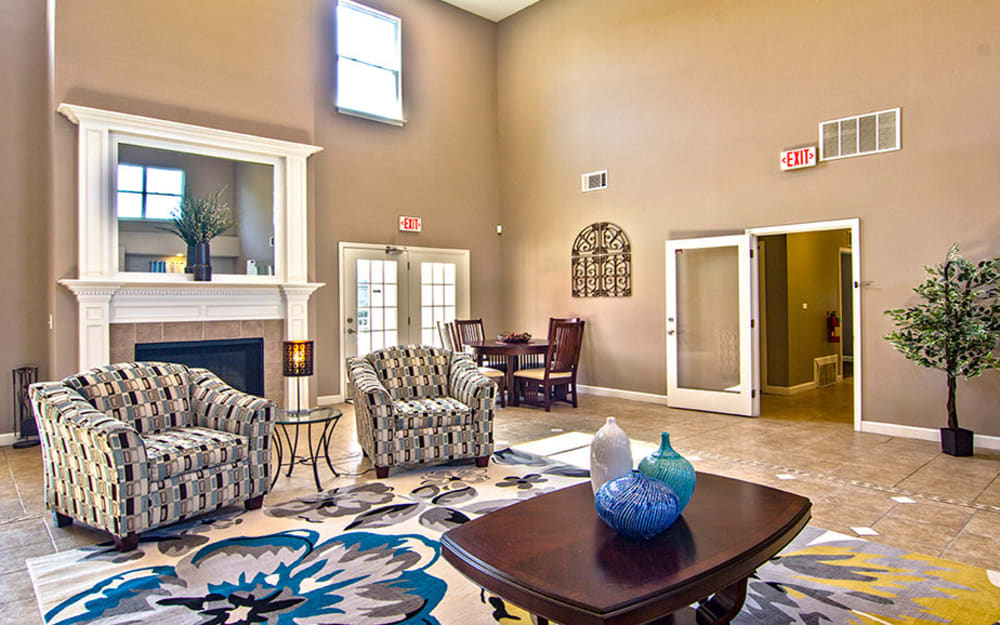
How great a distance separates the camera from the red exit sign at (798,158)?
5772 mm

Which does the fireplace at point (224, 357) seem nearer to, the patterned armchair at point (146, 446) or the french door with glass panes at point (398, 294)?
the french door with glass panes at point (398, 294)

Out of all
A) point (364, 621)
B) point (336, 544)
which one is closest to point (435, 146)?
point (336, 544)

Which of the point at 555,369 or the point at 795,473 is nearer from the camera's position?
the point at 795,473

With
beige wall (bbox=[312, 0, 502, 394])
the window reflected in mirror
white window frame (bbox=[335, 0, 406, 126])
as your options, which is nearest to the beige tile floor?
the window reflected in mirror

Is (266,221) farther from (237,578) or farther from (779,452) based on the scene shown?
(779,452)

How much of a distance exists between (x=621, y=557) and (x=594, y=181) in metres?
6.38

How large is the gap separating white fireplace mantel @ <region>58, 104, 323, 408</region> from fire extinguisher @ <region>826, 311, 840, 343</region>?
7.19 metres

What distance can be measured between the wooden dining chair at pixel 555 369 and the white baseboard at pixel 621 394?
0.74 m

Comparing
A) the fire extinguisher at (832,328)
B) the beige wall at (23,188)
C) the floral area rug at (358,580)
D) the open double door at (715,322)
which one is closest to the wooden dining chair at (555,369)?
the open double door at (715,322)

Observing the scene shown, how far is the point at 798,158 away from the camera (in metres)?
5.86

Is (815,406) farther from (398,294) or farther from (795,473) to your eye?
(398,294)

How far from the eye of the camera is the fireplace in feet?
18.7

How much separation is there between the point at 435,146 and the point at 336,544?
20.6 feet

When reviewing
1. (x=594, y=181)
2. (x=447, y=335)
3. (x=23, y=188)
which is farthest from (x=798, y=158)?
(x=23, y=188)
